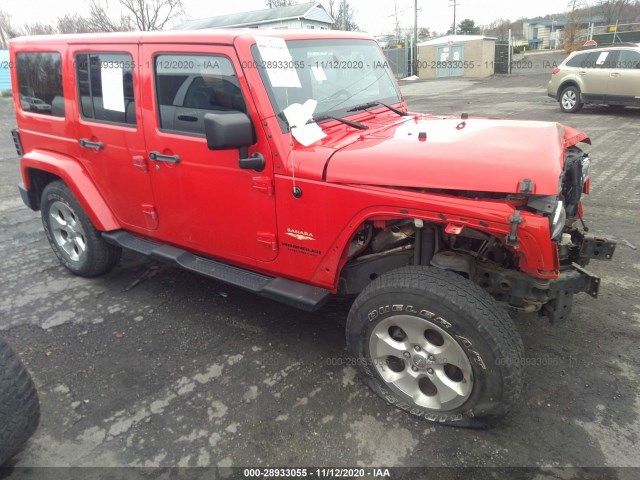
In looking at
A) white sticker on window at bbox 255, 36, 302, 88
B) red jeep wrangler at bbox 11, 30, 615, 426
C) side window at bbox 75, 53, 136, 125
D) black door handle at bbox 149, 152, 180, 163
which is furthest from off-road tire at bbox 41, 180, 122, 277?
white sticker on window at bbox 255, 36, 302, 88

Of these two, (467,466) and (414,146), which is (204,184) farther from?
(467,466)

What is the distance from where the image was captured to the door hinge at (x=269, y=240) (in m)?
2.94

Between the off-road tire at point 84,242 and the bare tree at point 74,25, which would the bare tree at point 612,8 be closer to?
the bare tree at point 74,25

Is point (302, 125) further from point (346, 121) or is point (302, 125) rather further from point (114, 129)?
point (114, 129)

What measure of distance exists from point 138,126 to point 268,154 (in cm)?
120

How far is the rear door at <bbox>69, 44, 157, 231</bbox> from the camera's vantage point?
3.36 m

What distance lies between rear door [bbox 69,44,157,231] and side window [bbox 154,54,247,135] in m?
0.26

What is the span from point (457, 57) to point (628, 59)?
17.1 m

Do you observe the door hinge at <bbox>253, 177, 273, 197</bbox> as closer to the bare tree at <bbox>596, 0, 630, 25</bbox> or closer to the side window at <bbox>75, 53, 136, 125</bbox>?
the side window at <bbox>75, 53, 136, 125</bbox>

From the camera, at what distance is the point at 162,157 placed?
3.24 meters

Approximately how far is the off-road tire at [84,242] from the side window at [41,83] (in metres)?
0.66

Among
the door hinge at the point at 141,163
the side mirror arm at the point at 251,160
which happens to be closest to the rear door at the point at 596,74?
the side mirror arm at the point at 251,160

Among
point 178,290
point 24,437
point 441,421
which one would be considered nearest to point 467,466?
point 441,421

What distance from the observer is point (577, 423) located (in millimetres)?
2537
